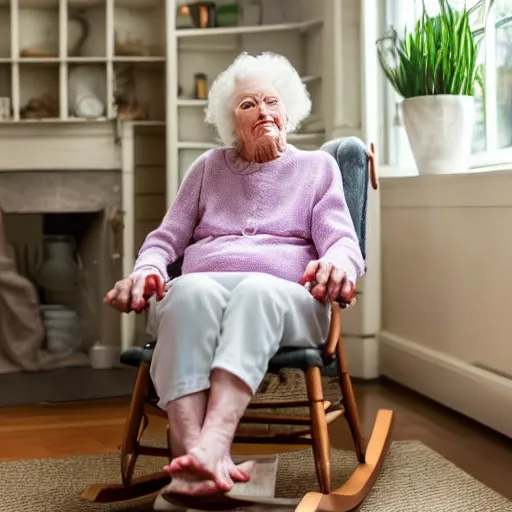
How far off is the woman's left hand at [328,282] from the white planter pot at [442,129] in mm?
1256

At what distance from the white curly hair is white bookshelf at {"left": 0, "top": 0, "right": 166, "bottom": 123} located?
172cm

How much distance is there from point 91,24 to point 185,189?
208cm

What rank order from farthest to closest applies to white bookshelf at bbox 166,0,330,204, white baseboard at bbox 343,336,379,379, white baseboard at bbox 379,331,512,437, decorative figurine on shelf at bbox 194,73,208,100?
1. decorative figurine on shelf at bbox 194,73,208,100
2. white bookshelf at bbox 166,0,330,204
3. white baseboard at bbox 343,336,379,379
4. white baseboard at bbox 379,331,512,437

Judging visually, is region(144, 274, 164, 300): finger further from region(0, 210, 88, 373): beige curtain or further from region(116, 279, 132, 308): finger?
region(0, 210, 88, 373): beige curtain

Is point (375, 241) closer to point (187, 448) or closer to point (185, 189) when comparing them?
point (185, 189)

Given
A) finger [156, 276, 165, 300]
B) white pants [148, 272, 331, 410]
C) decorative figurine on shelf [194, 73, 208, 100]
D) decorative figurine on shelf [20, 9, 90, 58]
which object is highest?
decorative figurine on shelf [20, 9, 90, 58]

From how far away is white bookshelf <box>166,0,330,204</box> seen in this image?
3482 mm

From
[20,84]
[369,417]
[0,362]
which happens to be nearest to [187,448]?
[369,417]

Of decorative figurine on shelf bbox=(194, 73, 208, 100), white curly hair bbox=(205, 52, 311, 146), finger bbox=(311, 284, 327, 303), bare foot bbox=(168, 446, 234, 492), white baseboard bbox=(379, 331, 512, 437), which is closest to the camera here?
bare foot bbox=(168, 446, 234, 492)

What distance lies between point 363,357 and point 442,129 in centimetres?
100

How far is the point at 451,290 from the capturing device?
2770 millimetres

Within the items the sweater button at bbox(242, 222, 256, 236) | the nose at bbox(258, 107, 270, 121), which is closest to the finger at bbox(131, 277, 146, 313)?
the sweater button at bbox(242, 222, 256, 236)

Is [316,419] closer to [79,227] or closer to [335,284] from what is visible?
[335,284]

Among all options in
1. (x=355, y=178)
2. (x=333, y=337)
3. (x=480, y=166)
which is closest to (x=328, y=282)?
(x=333, y=337)
